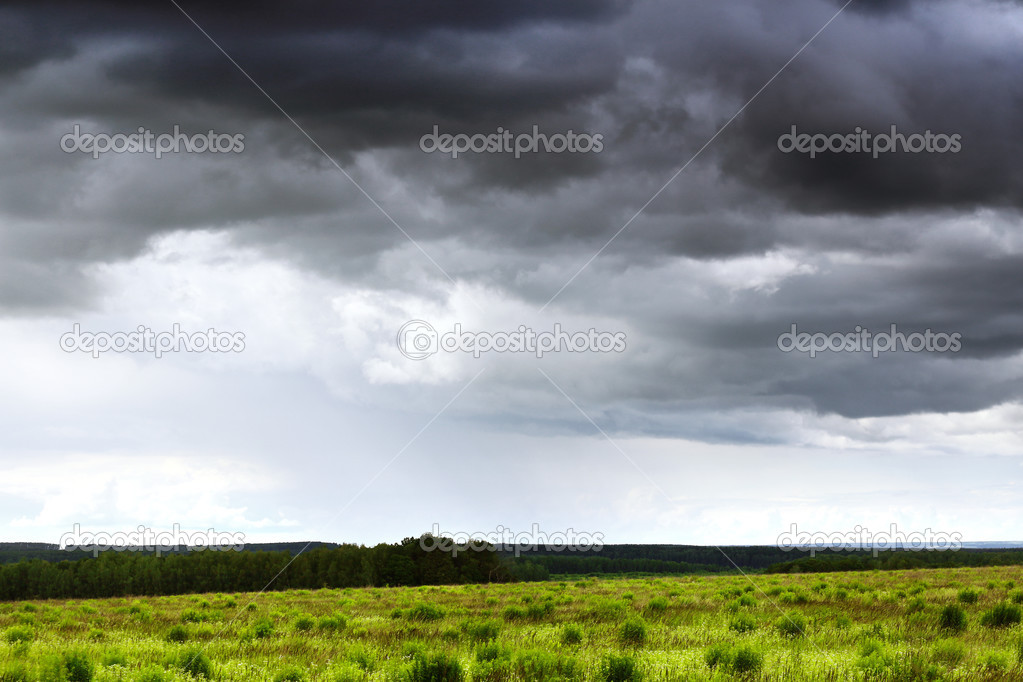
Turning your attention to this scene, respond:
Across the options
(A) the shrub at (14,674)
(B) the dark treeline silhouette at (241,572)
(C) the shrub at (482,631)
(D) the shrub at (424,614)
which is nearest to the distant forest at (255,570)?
(B) the dark treeline silhouette at (241,572)

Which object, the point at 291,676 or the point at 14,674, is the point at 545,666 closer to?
the point at 291,676

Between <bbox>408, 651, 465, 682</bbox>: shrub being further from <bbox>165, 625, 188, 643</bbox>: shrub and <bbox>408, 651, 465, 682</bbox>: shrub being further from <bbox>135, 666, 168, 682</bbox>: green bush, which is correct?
<bbox>165, 625, 188, 643</bbox>: shrub

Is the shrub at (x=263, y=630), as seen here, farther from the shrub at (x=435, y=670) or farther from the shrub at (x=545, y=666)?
the shrub at (x=545, y=666)

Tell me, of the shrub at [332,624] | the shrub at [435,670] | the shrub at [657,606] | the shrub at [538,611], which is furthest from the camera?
the shrub at [657,606]

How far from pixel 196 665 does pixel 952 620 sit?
1551 cm

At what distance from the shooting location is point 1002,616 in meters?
17.3

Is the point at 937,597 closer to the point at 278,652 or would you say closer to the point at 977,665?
the point at 977,665

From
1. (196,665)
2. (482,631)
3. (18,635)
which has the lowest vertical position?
(18,635)

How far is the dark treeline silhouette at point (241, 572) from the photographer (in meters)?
91.4

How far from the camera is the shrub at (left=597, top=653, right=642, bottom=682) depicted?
12.0 m

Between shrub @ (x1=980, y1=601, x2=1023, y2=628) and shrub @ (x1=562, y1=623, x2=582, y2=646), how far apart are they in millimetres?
8834

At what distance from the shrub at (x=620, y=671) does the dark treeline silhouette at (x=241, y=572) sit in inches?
3115

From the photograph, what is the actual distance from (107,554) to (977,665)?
370 ft

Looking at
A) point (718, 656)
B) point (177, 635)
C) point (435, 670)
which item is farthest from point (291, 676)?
point (177, 635)
